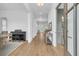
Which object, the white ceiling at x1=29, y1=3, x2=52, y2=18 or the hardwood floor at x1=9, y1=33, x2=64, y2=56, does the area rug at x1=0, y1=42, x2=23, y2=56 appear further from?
the white ceiling at x1=29, y1=3, x2=52, y2=18

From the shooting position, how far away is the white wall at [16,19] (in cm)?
764

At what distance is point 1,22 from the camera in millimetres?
8414

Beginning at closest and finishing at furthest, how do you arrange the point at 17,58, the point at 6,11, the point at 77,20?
the point at 17,58 → the point at 77,20 → the point at 6,11

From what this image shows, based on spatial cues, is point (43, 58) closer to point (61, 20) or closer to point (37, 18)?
point (61, 20)

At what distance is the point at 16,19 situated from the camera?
8.10m

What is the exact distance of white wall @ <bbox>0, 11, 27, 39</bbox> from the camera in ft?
25.1

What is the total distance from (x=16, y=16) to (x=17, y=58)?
630 cm

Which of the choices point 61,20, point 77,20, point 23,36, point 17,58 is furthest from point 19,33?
point 17,58

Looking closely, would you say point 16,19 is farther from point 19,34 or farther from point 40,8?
point 40,8

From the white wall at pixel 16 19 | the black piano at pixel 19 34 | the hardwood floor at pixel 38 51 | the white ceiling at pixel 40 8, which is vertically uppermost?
the white ceiling at pixel 40 8

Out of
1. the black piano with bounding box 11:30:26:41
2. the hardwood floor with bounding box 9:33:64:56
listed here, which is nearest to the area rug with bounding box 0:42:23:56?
the hardwood floor with bounding box 9:33:64:56

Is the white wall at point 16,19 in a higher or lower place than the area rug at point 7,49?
higher

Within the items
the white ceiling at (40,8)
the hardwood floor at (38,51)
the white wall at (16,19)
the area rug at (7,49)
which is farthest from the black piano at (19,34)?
the hardwood floor at (38,51)

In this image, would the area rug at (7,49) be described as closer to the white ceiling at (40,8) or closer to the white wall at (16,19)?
the white ceiling at (40,8)
